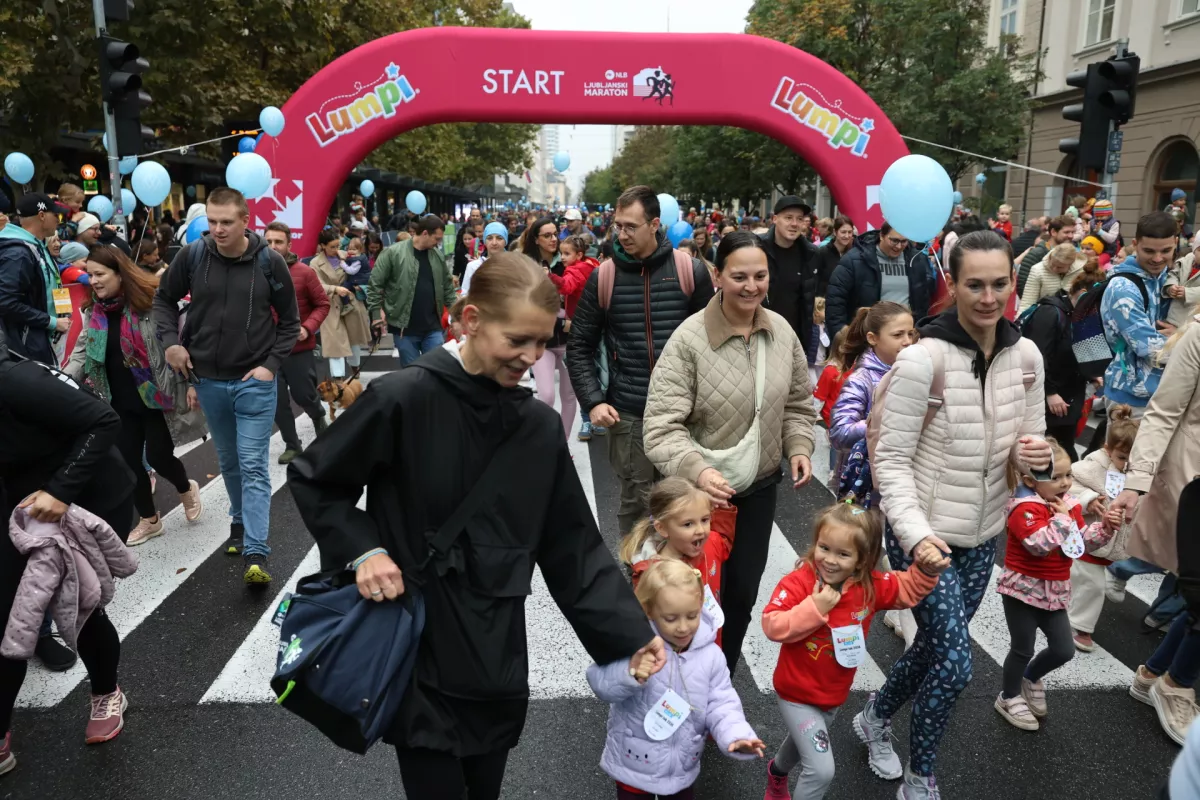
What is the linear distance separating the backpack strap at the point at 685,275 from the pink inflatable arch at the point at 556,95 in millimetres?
8068

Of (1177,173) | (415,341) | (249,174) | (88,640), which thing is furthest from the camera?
(1177,173)

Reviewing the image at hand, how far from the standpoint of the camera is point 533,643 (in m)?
4.53

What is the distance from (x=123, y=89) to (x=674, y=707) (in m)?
9.89

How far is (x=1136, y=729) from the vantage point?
3732 mm

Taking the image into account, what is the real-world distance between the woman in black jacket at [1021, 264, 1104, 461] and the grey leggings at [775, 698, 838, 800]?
3.90 metres

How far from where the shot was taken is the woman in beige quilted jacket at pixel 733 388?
3.37 metres

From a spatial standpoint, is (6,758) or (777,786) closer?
(777,786)

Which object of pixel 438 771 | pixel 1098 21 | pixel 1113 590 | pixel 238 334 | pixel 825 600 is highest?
pixel 1098 21

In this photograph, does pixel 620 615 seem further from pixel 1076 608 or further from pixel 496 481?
pixel 1076 608

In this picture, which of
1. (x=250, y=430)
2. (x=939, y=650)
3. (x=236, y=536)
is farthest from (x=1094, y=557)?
(x=236, y=536)

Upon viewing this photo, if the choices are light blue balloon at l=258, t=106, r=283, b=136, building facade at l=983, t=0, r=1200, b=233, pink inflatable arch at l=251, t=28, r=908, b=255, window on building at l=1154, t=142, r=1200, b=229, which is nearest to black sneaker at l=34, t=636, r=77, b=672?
pink inflatable arch at l=251, t=28, r=908, b=255

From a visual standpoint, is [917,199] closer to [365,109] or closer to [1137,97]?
[365,109]

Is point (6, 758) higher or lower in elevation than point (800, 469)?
lower

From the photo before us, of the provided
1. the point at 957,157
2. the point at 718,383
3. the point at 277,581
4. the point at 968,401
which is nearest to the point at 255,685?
the point at 277,581
